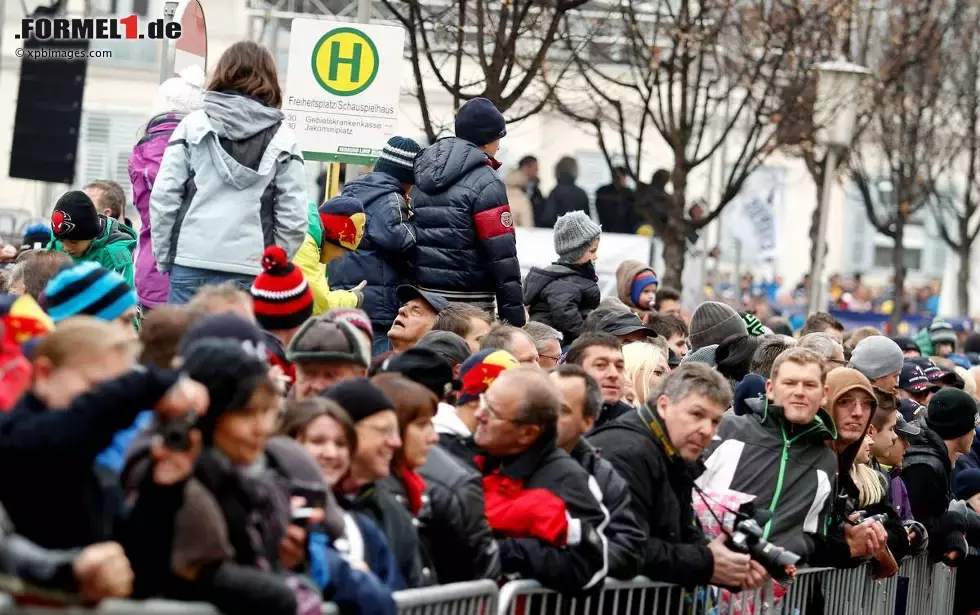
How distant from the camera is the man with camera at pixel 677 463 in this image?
26.0ft

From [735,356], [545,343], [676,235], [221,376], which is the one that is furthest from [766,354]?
[676,235]

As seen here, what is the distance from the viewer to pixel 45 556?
456 cm

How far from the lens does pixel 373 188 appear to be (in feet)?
35.9

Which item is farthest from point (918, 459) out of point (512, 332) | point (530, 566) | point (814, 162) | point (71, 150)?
point (814, 162)

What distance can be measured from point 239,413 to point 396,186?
5971mm

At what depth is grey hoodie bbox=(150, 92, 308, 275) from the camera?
8.92m

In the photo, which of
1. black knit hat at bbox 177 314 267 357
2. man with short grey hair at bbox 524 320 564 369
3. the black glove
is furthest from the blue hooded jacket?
black knit hat at bbox 177 314 267 357

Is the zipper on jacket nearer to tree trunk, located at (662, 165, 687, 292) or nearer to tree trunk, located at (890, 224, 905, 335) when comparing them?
tree trunk, located at (662, 165, 687, 292)

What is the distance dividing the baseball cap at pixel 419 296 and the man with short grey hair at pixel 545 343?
483 mm

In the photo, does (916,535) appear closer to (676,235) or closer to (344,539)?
(344,539)

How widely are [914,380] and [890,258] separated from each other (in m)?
50.2

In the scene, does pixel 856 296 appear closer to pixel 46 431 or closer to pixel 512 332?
pixel 512 332

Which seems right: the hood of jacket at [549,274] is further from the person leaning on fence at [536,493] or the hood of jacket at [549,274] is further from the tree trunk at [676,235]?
the tree trunk at [676,235]

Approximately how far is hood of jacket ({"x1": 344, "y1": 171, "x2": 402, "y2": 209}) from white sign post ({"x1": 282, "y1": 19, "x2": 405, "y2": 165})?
853mm
